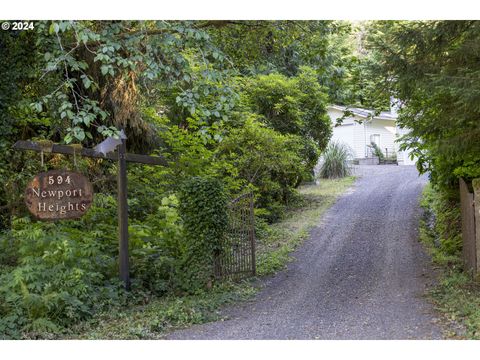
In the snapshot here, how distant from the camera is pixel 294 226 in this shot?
14523 mm

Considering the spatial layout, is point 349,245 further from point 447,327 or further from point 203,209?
point 447,327

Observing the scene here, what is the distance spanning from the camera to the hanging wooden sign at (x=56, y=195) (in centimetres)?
740

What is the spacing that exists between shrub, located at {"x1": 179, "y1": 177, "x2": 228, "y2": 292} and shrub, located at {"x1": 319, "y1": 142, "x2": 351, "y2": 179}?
14570mm

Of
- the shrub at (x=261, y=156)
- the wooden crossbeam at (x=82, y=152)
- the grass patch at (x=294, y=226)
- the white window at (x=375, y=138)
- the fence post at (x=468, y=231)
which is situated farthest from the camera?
the white window at (x=375, y=138)

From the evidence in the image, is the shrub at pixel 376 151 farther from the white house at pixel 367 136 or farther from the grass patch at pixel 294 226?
the grass patch at pixel 294 226

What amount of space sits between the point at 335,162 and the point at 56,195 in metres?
16.6

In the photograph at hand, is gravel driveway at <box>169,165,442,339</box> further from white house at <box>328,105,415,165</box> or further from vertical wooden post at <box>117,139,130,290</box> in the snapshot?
white house at <box>328,105,415,165</box>

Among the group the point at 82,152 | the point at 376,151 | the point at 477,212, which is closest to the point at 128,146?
the point at 82,152

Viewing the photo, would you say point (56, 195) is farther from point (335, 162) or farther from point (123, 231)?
point (335, 162)

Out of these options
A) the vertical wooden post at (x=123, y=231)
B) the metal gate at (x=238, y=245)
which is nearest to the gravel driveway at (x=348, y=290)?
the metal gate at (x=238, y=245)

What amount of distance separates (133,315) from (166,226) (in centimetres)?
199

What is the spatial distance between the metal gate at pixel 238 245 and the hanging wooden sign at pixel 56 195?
230 centimetres

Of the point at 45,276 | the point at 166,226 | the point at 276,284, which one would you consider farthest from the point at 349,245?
the point at 45,276

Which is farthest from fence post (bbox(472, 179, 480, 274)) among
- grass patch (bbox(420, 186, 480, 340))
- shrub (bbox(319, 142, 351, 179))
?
shrub (bbox(319, 142, 351, 179))
